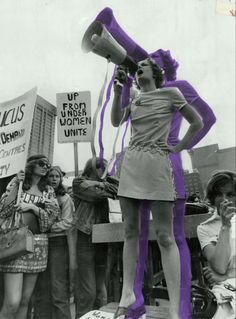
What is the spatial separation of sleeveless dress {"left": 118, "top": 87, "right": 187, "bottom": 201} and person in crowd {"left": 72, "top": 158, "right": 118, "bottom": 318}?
23 centimetres

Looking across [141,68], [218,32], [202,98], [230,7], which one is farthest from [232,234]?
[230,7]

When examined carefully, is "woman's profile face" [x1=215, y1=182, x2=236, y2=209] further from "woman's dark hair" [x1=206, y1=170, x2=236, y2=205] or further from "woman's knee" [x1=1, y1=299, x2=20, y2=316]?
"woman's knee" [x1=1, y1=299, x2=20, y2=316]

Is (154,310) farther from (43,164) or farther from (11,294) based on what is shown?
(43,164)

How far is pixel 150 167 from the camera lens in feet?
8.47

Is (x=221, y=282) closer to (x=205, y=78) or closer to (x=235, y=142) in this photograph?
(x=235, y=142)

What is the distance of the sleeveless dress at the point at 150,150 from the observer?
8.48ft

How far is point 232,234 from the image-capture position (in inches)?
103

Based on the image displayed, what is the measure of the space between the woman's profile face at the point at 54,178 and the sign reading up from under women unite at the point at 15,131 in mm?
209

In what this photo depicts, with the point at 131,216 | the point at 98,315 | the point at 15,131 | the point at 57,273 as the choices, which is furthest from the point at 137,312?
the point at 15,131

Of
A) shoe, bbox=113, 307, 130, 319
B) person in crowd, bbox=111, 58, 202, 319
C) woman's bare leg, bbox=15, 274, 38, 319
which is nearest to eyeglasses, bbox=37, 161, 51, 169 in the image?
person in crowd, bbox=111, 58, 202, 319

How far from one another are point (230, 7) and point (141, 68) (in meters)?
0.94

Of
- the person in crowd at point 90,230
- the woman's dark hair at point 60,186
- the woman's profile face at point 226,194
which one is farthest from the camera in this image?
the woman's dark hair at point 60,186

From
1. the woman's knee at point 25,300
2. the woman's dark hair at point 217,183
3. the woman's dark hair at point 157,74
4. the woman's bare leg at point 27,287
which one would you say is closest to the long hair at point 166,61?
the woman's dark hair at point 157,74

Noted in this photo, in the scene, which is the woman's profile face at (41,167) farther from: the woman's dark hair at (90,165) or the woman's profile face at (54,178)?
the woman's dark hair at (90,165)
